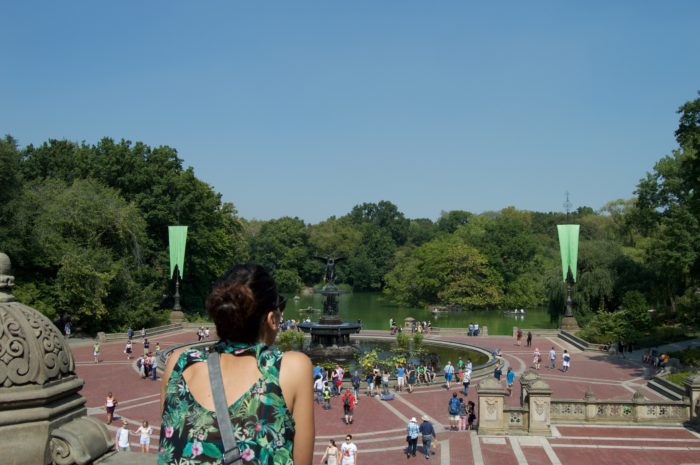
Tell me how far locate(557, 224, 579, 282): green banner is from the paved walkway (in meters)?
12.2

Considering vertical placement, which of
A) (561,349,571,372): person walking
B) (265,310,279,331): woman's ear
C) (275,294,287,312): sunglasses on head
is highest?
(275,294,287,312): sunglasses on head

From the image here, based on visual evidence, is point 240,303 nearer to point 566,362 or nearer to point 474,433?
point 474,433

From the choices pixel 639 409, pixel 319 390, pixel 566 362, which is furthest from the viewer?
pixel 566 362

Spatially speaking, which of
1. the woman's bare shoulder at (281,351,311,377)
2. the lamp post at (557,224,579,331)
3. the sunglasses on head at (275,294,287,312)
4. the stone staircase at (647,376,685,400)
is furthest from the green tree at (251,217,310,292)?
the woman's bare shoulder at (281,351,311,377)

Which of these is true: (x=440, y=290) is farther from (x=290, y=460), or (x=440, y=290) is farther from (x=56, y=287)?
(x=290, y=460)

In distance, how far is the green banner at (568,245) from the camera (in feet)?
141

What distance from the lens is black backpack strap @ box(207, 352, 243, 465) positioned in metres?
2.46

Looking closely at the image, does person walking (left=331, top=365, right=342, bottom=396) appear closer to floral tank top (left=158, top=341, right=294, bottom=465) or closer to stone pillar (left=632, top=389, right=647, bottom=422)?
stone pillar (left=632, top=389, right=647, bottom=422)

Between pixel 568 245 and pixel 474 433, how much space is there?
89.7 feet

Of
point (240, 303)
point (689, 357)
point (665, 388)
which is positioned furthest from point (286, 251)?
point (240, 303)

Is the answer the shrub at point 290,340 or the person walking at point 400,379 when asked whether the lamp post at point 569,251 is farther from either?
the person walking at point 400,379

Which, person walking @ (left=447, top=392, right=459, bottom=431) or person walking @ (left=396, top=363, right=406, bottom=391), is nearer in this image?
person walking @ (left=447, top=392, right=459, bottom=431)

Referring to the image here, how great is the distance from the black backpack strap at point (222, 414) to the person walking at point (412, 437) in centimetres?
1498

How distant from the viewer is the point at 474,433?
63.5 ft
